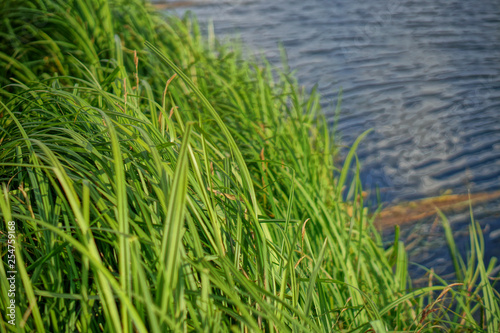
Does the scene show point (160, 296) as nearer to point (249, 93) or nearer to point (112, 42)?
point (112, 42)

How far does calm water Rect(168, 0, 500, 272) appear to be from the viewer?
8.33 ft

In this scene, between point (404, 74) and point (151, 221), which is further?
point (404, 74)

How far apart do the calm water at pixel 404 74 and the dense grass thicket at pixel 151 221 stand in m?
0.80

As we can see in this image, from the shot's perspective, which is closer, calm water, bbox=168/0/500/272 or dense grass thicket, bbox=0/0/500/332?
dense grass thicket, bbox=0/0/500/332

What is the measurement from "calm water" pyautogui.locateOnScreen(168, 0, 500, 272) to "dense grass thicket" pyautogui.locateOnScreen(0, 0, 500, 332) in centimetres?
80

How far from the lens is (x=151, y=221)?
0.94m

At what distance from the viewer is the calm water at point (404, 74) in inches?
100.0

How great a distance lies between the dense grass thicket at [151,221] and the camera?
28.4 inches

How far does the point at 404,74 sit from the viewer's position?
345 cm

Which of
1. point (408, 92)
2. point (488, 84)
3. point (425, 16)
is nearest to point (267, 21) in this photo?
point (425, 16)

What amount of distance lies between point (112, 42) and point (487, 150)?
218cm

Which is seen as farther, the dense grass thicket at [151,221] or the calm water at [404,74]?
the calm water at [404,74]

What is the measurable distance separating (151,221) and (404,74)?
301 cm

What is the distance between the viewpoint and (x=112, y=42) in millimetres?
2029
